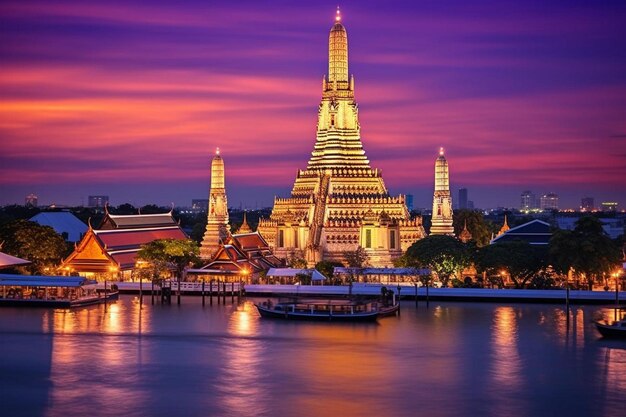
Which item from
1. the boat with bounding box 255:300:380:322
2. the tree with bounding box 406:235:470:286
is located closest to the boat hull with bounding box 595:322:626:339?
the boat with bounding box 255:300:380:322

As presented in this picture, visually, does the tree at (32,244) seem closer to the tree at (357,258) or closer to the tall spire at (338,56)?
the tree at (357,258)

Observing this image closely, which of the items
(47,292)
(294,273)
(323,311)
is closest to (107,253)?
(47,292)

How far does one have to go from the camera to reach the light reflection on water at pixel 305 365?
1280 inches

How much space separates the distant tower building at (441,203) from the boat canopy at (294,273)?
10526mm

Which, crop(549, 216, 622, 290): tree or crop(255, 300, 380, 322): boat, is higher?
crop(549, 216, 622, 290): tree

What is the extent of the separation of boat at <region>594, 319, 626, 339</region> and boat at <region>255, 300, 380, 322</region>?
947cm

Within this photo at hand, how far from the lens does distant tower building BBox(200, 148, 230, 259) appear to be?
70312 millimetres

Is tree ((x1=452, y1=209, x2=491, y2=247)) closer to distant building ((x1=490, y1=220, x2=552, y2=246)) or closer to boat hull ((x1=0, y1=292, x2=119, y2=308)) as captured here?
distant building ((x1=490, y1=220, x2=552, y2=246))

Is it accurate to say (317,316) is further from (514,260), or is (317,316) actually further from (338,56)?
(338,56)

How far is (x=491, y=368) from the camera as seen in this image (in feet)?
124

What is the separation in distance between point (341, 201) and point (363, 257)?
5116mm

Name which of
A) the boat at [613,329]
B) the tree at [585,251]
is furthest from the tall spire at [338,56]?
the boat at [613,329]

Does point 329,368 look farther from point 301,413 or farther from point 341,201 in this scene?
point 341,201

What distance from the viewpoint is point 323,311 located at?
50.5 metres
